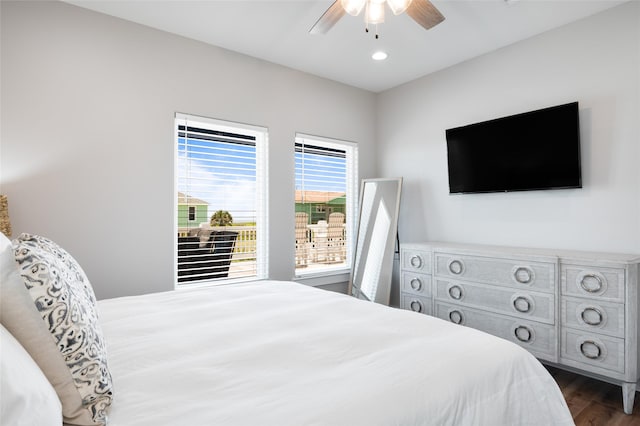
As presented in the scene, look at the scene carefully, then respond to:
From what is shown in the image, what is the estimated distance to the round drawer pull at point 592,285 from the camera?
2232 millimetres

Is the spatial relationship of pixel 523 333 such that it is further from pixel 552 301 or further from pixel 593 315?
pixel 593 315

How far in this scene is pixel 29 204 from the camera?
236cm

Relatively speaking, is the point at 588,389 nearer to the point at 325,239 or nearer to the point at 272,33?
the point at 325,239

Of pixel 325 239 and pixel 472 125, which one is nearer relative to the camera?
pixel 472 125

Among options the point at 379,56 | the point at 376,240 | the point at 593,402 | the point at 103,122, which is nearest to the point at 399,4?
the point at 379,56

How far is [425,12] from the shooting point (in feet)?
6.79

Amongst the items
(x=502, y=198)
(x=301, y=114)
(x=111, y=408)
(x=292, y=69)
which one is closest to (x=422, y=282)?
(x=502, y=198)

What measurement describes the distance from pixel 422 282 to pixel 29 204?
311 cm

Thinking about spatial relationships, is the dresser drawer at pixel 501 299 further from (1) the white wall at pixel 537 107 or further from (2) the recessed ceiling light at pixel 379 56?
(2) the recessed ceiling light at pixel 379 56

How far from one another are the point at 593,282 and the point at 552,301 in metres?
0.28

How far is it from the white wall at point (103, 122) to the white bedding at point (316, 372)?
1.05m

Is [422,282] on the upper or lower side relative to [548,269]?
lower

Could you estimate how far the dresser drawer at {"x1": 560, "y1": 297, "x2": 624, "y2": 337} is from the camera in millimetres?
2162

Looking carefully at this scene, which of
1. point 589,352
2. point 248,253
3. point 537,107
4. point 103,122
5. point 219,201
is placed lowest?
point 589,352
